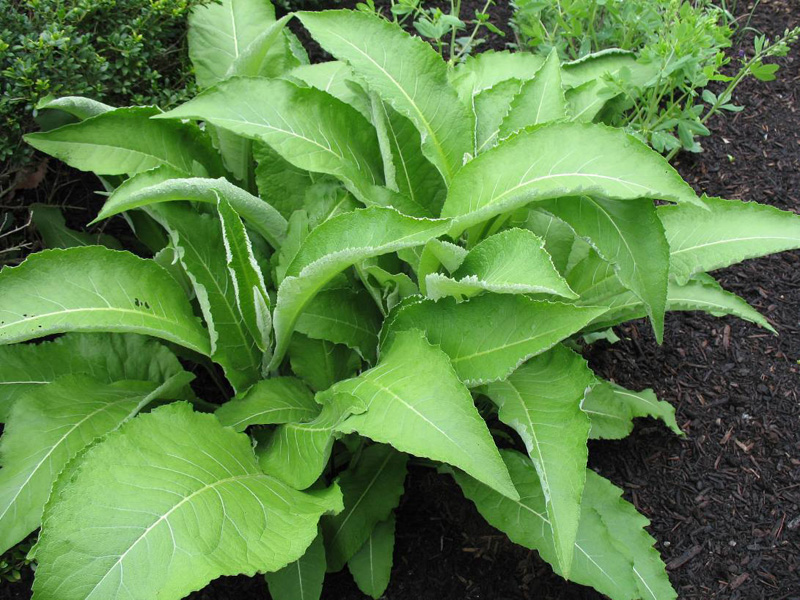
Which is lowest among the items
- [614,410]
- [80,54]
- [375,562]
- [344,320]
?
[375,562]

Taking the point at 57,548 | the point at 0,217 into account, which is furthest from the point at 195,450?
the point at 0,217

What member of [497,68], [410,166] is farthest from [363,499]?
[497,68]

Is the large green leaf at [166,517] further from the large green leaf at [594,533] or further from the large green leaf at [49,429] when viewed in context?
the large green leaf at [594,533]

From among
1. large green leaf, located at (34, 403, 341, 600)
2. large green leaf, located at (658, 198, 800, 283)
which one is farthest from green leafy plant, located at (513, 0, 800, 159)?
large green leaf, located at (34, 403, 341, 600)

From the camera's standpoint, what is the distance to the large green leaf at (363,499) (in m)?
2.00

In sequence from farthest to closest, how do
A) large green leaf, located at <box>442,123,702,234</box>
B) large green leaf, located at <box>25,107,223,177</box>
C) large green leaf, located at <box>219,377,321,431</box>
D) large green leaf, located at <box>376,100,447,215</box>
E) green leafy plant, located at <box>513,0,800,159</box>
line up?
green leafy plant, located at <box>513,0,800,159</box>, large green leaf, located at <box>376,100,447,215</box>, large green leaf, located at <box>25,107,223,177</box>, large green leaf, located at <box>219,377,321,431</box>, large green leaf, located at <box>442,123,702,234</box>

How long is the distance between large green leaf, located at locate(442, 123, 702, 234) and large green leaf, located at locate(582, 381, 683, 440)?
2.36 feet

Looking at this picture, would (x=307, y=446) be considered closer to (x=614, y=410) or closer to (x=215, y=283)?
(x=215, y=283)

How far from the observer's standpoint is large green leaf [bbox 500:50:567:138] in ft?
6.70

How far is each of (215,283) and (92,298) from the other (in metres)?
0.31

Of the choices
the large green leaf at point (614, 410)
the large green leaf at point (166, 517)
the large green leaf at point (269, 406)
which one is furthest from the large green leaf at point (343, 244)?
the large green leaf at point (614, 410)

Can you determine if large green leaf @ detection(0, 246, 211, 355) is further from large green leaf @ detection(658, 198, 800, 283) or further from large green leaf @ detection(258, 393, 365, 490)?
large green leaf @ detection(658, 198, 800, 283)

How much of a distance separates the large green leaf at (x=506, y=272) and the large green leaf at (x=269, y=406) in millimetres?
457

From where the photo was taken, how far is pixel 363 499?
2.05 metres
